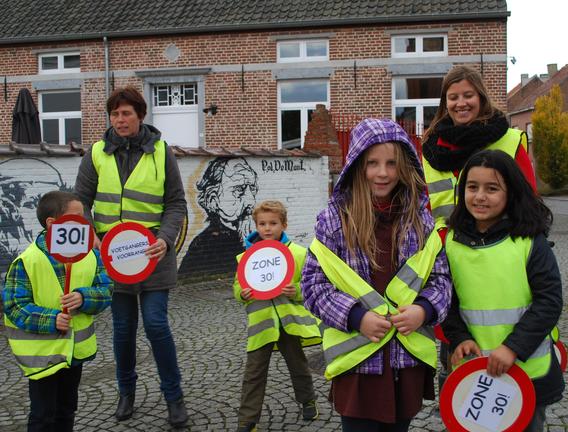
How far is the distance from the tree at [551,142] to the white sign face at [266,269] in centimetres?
3567

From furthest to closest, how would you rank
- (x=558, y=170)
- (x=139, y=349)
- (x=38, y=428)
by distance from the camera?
(x=558, y=170) → (x=139, y=349) → (x=38, y=428)

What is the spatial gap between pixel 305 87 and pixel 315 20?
1.91 metres

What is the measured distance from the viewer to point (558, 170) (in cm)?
3525

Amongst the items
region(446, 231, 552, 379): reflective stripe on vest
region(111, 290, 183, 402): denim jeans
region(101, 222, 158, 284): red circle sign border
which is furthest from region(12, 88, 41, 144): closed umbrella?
region(446, 231, 552, 379): reflective stripe on vest

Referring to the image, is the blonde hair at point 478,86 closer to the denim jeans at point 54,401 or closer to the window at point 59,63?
the denim jeans at point 54,401

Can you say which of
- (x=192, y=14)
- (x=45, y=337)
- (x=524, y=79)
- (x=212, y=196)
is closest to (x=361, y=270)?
(x=45, y=337)

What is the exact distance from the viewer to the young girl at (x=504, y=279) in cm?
223

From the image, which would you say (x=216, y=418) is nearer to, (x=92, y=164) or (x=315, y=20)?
(x=92, y=164)

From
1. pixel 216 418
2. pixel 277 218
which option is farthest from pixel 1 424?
pixel 277 218

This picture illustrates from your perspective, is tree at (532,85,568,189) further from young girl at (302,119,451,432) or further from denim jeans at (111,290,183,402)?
young girl at (302,119,451,432)

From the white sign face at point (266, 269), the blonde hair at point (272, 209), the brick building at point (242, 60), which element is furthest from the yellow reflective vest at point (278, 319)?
the brick building at point (242, 60)

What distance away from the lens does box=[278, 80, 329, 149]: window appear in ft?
56.5

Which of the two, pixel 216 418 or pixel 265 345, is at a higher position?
pixel 265 345

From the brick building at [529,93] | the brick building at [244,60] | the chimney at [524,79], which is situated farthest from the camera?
the chimney at [524,79]
